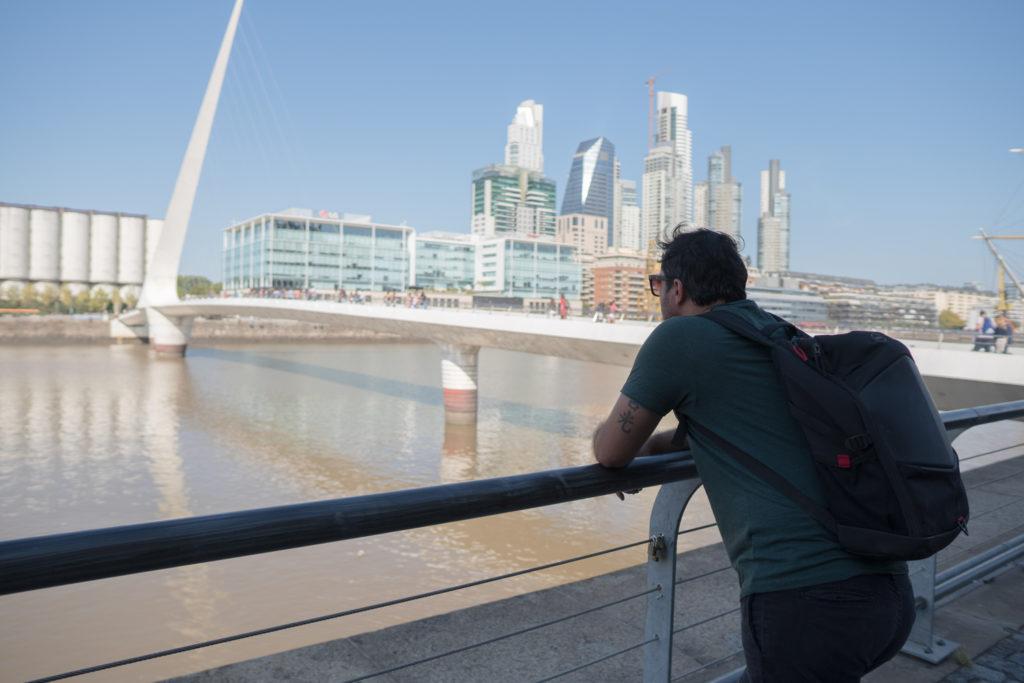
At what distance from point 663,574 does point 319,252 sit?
60965 millimetres

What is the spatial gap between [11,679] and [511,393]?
72.2 feet

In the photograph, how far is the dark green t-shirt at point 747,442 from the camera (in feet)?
3.69

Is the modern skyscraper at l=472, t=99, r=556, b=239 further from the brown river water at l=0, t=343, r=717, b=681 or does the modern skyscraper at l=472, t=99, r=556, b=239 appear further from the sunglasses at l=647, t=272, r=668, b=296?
the sunglasses at l=647, t=272, r=668, b=296

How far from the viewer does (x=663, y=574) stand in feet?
4.91

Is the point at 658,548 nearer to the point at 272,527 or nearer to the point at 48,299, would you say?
the point at 272,527

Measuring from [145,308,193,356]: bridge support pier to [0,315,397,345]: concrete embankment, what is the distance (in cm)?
911

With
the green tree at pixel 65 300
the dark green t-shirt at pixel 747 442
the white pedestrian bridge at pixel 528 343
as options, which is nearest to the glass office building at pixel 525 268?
the white pedestrian bridge at pixel 528 343

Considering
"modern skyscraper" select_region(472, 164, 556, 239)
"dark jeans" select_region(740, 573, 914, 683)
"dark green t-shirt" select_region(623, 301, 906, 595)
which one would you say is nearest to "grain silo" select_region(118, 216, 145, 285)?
"modern skyscraper" select_region(472, 164, 556, 239)

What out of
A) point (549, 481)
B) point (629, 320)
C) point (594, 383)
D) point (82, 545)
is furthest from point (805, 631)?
point (594, 383)

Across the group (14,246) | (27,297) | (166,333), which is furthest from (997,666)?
(14,246)

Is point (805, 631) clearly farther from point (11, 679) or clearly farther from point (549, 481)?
point (11, 679)

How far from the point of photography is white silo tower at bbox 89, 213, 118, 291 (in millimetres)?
81312

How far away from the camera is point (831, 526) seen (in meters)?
1.11

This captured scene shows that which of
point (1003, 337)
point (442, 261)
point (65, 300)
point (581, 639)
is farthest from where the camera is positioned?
point (65, 300)
